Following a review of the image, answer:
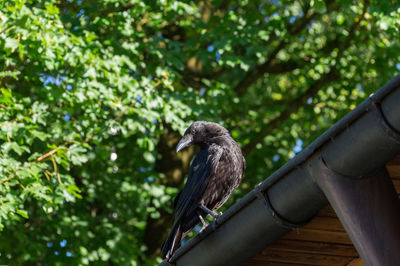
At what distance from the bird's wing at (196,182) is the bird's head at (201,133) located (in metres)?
0.56

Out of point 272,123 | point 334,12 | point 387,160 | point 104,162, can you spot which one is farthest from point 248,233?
point 334,12

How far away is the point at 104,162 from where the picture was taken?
433 inches

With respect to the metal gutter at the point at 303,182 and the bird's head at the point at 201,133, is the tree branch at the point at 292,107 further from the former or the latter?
the metal gutter at the point at 303,182

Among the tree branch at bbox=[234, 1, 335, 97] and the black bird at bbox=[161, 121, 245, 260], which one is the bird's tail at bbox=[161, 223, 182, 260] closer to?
the black bird at bbox=[161, 121, 245, 260]

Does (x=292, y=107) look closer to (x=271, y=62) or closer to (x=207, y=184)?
(x=271, y=62)

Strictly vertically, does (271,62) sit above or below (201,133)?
below

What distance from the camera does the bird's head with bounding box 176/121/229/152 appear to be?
5.57m

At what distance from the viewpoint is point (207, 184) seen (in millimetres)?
4742

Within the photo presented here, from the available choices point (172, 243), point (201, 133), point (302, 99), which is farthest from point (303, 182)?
point (302, 99)

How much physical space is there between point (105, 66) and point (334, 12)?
571 centimetres

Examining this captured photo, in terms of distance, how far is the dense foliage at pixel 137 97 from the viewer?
24.5 feet

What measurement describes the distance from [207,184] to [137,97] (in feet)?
13.3

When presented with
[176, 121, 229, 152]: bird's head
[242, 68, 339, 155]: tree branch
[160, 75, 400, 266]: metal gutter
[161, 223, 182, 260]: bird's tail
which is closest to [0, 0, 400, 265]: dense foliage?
[242, 68, 339, 155]: tree branch

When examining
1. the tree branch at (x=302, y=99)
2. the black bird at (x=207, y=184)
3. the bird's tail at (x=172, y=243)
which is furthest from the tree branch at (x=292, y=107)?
the bird's tail at (x=172, y=243)
